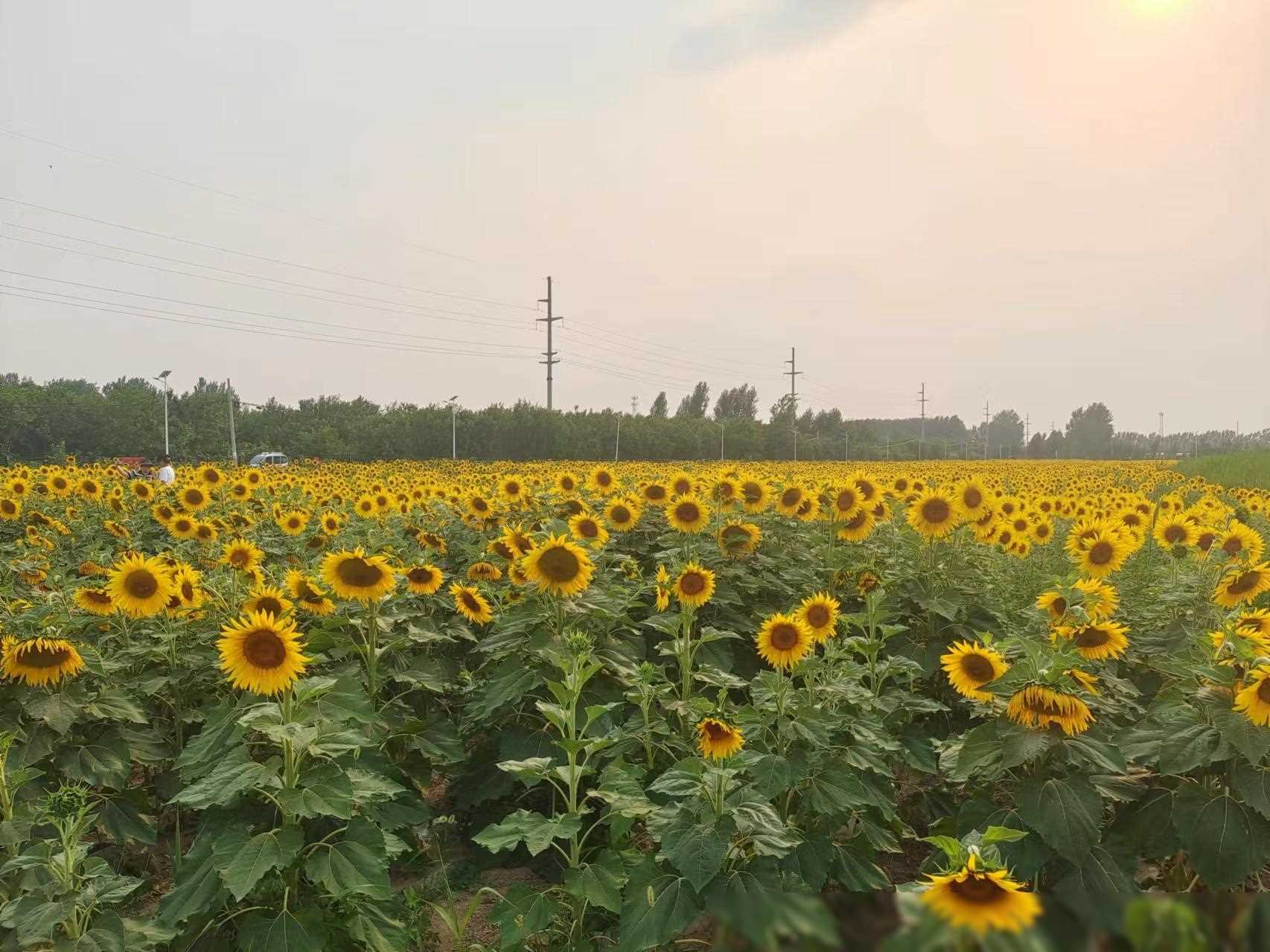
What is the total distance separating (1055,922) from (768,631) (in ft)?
10.9

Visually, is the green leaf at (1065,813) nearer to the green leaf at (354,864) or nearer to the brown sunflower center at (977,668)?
the brown sunflower center at (977,668)

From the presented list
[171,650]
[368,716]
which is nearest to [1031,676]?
[368,716]

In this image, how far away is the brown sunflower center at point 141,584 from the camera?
158 inches

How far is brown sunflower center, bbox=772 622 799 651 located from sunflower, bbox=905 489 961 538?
7.29 feet

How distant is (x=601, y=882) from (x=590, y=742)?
482 millimetres

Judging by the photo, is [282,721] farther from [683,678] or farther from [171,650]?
[683,678]

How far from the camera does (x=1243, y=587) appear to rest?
4109 mm

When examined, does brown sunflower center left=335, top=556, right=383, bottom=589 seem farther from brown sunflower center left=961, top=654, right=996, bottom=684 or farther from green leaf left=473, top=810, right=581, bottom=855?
brown sunflower center left=961, top=654, right=996, bottom=684

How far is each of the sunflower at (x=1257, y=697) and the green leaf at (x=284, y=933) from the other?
2989mm

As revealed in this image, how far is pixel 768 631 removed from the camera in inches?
145

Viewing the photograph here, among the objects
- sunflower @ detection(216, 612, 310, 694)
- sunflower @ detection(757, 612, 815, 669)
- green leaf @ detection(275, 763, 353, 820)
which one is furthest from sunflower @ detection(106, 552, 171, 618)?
sunflower @ detection(757, 612, 815, 669)

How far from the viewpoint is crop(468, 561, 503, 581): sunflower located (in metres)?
5.05

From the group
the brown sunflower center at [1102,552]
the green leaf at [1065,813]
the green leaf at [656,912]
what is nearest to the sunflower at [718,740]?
the green leaf at [656,912]

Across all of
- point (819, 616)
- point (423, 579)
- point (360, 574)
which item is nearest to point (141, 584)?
point (360, 574)
